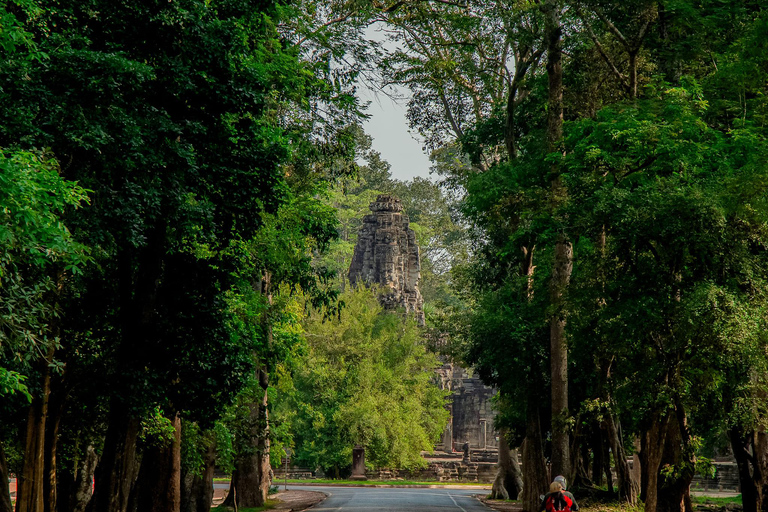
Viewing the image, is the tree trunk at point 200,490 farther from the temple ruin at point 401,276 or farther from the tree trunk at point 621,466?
the temple ruin at point 401,276

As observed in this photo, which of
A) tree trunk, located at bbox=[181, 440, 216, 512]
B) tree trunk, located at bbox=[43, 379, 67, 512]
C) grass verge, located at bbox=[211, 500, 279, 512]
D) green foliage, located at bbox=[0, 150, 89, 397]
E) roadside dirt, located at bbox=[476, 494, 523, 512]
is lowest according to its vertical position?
roadside dirt, located at bbox=[476, 494, 523, 512]

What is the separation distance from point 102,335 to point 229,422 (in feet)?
21.7

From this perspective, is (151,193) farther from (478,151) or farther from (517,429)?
(517,429)

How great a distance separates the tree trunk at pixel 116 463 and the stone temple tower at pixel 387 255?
47501 millimetres

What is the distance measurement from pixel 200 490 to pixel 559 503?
12.7 meters

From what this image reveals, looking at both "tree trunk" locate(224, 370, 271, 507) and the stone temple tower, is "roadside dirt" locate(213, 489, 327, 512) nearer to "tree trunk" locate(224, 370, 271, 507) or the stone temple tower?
"tree trunk" locate(224, 370, 271, 507)

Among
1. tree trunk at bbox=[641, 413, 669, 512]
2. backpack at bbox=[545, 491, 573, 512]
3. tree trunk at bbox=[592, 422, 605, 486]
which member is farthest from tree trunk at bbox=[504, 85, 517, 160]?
backpack at bbox=[545, 491, 573, 512]

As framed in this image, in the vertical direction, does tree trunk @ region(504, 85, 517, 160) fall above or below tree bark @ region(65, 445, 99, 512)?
above

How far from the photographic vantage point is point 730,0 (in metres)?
16.4

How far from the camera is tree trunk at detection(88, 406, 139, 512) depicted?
13.0 m

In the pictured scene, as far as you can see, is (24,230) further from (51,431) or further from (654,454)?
(654,454)

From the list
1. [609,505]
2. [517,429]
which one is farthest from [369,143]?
[609,505]

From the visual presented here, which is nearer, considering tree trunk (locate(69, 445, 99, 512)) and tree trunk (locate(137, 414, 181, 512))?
tree trunk (locate(137, 414, 181, 512))

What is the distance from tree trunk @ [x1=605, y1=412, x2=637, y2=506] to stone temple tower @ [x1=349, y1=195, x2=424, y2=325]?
3828 centimetres
